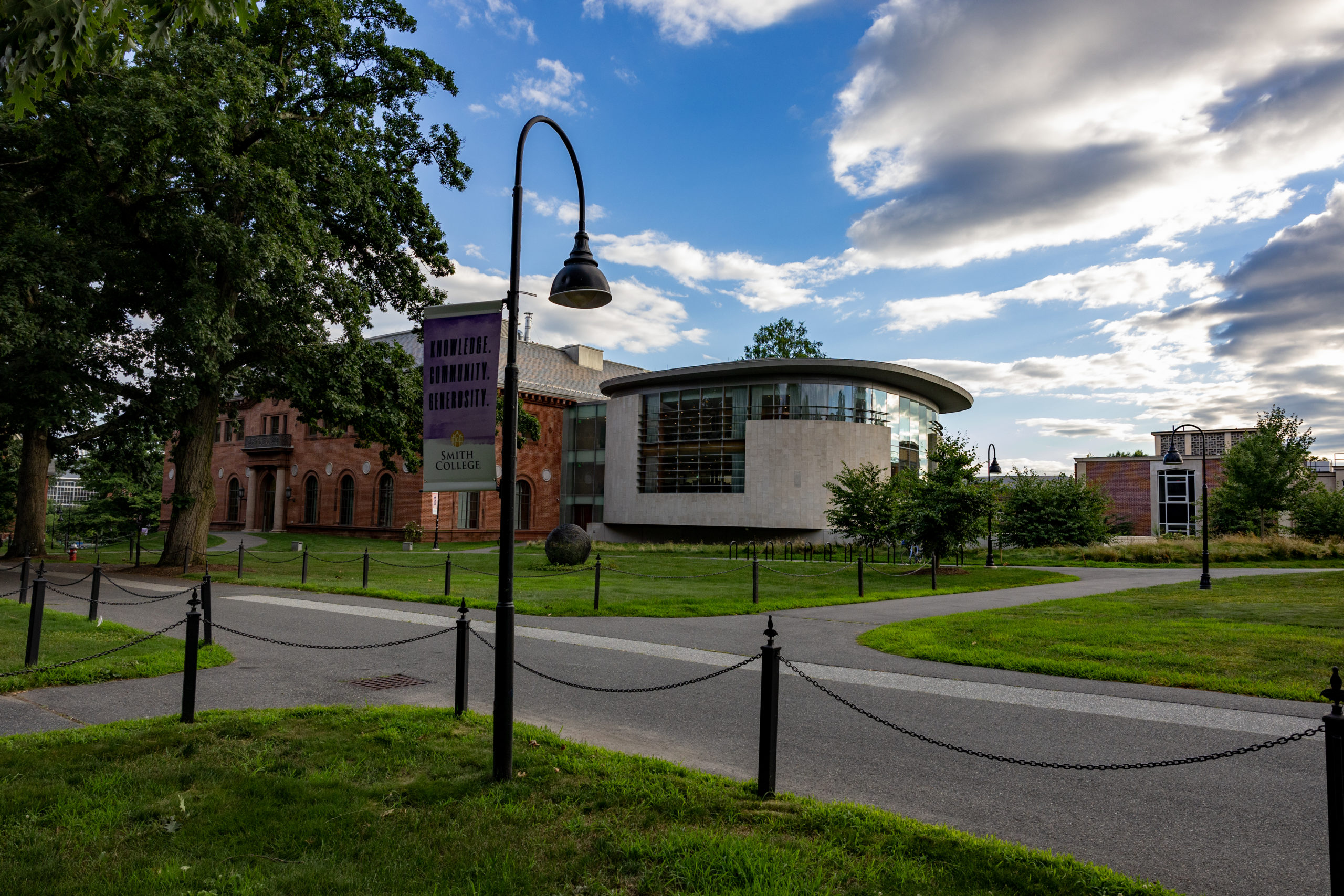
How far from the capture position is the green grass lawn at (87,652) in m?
8.53

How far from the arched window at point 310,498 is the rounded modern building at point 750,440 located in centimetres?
1964

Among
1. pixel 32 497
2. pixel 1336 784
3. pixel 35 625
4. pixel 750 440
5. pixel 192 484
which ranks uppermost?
pixel 750 440

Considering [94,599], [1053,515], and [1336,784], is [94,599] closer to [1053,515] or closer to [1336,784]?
[1336,784]

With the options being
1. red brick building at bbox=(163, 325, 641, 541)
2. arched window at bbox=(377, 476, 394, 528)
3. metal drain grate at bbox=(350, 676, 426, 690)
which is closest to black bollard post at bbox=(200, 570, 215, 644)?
metal drain grate at bbox=(350, 676, 426, 690)

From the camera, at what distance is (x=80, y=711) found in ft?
23.9

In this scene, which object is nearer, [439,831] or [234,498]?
[439,831]

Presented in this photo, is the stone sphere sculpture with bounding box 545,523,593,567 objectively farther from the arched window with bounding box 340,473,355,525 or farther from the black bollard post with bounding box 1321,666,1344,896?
the arched window with bounding box 340,473,355,525

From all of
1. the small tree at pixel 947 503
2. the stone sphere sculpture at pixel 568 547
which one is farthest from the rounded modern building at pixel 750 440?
the stone sphere sculpture at pixel 568 547

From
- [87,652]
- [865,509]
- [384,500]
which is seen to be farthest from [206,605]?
[384,500]

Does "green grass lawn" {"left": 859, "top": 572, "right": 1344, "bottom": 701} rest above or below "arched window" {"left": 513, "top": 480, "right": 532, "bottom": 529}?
below

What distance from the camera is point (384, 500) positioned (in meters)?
46.2

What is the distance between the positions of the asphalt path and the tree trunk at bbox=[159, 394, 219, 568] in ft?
35.6

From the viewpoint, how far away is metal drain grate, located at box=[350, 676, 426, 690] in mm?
8523

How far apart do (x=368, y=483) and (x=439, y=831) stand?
45.6 meters
